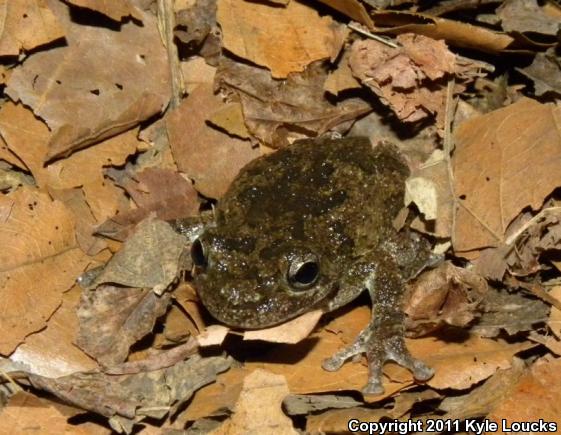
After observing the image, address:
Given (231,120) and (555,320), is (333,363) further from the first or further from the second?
(231,120)

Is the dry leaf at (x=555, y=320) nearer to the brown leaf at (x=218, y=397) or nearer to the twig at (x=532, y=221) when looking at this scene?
the twig at (x=532, y=221)

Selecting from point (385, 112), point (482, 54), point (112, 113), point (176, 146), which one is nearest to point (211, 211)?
point (176, 146)

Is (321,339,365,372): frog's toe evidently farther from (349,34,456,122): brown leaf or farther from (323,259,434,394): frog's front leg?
(349,34,456,122): brown leaf

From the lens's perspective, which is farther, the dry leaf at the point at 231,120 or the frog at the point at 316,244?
the dry leaf at the point at 231,120

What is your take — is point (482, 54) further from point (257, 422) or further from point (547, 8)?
point (257, 422)

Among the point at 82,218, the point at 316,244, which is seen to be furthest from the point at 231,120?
the point at 82,218

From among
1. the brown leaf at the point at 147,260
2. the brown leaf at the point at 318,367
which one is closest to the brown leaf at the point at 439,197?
the brown leaf at the point at 318,367

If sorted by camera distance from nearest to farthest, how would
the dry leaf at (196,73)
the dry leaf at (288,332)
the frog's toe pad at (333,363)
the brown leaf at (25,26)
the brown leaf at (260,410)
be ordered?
the dry leaf at (288,332) < the brown leaf at (260,410) < the frog's toe pad at (333,363) < the brown leaf at (25,26) < the dry leaf at (196,73)

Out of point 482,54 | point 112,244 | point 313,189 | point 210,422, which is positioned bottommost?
point 210,422
